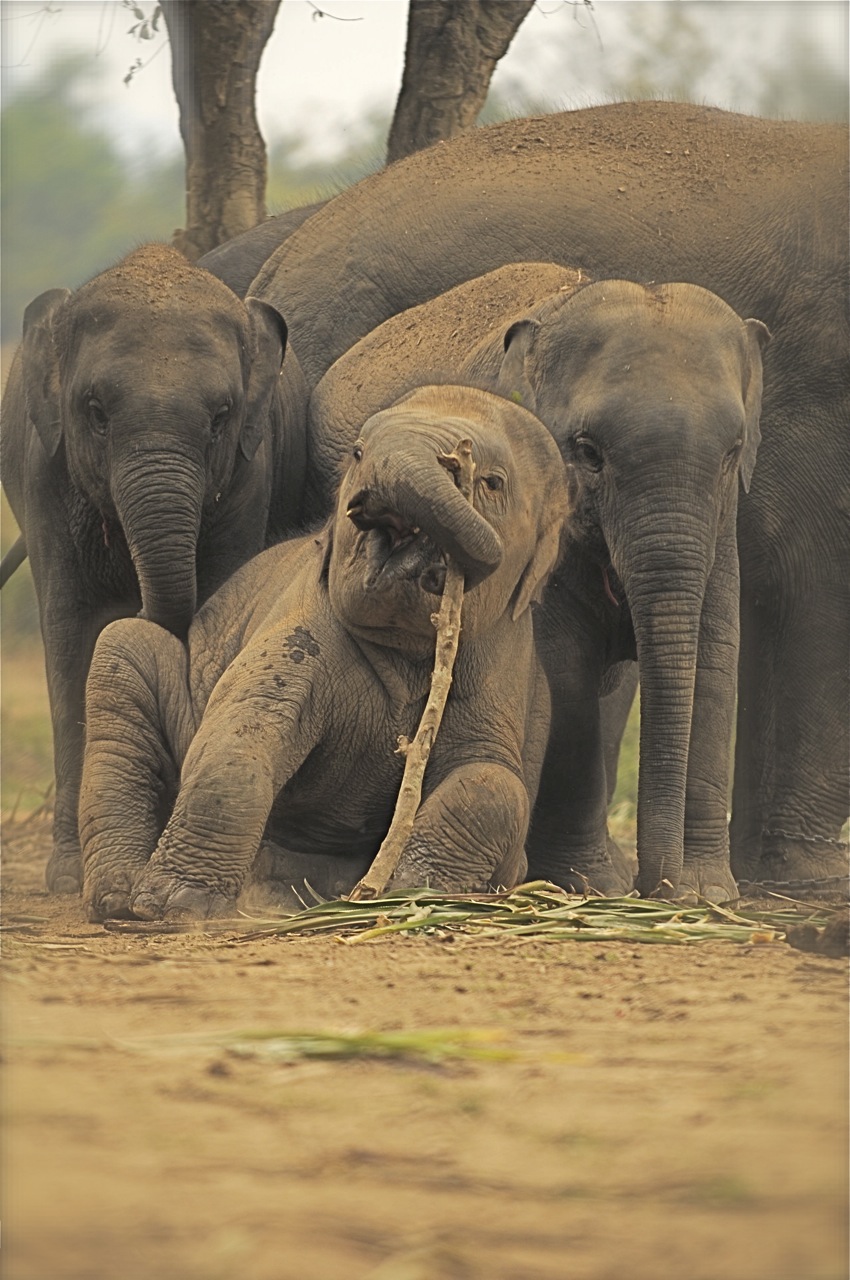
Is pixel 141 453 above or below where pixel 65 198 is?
below

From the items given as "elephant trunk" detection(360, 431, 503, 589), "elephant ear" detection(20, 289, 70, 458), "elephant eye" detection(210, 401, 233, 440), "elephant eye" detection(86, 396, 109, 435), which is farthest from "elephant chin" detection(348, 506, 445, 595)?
"elephant ear" detection(20, 289, 70, 458)

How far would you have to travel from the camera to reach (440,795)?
15.6 feet

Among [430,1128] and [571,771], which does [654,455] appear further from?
[430,1128]

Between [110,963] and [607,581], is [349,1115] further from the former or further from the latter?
[607,581]

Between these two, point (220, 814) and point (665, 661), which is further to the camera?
point (665, 661)

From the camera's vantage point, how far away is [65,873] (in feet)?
21.2

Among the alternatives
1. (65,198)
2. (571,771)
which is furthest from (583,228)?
(65,198)

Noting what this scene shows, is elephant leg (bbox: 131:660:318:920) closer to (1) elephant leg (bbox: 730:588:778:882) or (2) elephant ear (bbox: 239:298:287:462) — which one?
(2) elephant ear (bbox: 239:298:287:462)

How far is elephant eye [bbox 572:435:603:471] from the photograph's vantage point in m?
5.57

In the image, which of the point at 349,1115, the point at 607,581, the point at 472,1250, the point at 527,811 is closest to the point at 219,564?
the point at 607,581

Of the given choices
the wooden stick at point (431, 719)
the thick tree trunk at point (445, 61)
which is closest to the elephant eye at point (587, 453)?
the wooden stick at point (431, 719)

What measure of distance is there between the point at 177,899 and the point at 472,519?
3.40 ft

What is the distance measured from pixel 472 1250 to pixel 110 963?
68.1 inches

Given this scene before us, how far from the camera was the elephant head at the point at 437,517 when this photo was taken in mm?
4426
